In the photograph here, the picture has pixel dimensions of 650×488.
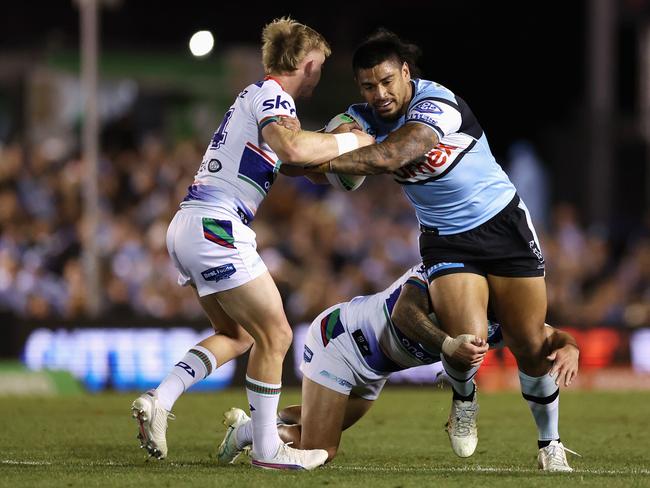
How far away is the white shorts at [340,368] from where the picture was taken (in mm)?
8164

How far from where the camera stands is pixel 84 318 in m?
15.4

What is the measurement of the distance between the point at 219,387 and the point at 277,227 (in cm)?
437

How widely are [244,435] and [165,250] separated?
9.82 m

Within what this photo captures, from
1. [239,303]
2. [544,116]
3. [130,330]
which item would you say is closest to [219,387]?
[130,330]

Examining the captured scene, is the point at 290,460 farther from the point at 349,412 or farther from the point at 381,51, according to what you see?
the point at 381,51

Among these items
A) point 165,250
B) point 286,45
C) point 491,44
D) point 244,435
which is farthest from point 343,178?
point 491,44

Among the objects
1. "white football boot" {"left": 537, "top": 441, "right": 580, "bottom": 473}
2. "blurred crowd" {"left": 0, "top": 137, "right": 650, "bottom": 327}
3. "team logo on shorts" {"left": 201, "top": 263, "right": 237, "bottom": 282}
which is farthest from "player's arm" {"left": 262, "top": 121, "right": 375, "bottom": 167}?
"blurred crowd" {"left": 0, "top": 137, "right": 650, "bottom": 327}

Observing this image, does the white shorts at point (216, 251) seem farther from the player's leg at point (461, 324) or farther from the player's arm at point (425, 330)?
the player's leg at point (461, 324)

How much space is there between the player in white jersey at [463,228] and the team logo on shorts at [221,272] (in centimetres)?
77

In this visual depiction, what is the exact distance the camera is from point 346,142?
769 cm

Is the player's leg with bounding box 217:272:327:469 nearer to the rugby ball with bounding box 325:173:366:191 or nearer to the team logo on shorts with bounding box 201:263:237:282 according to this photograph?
the team logo on shorts with bounding box 201:263:237:282

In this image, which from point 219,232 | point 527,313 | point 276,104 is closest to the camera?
point 276,104

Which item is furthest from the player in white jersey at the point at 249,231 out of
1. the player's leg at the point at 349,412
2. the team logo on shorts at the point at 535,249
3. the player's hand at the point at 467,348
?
the team logo on shorts at the point at 535,249

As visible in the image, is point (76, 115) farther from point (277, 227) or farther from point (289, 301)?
point (289, 301)
